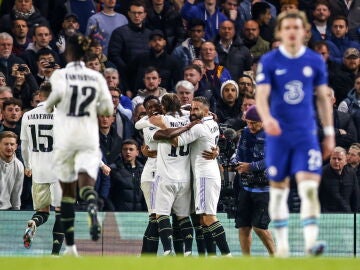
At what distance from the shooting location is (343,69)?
79.0 ft

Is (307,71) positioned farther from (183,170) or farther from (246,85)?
(246,85)

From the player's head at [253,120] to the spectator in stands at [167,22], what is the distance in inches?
256

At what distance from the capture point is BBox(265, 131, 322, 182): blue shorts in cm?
1275

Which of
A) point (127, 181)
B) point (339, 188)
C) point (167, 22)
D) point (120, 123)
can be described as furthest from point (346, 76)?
point (127, 181)

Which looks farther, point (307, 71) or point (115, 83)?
point (115, 83)

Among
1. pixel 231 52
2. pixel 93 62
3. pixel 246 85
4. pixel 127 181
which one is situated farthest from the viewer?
pixel 231 52

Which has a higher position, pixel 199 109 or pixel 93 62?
pixel 93 62

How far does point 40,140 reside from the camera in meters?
18.2

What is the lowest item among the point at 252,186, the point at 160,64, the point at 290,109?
the point at 252,186

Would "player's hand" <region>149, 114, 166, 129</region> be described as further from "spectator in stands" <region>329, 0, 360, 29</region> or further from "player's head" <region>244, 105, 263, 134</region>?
"spectator in stands" <region>329, 0, 360, 29</region>

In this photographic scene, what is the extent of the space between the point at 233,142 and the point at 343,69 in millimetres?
4851

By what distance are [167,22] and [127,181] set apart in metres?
4.85

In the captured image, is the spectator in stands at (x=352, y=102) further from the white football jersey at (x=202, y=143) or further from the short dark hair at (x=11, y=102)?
the short dark hair at (x=11, y=102)

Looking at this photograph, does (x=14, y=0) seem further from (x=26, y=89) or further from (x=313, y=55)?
(x=313, y=55)
